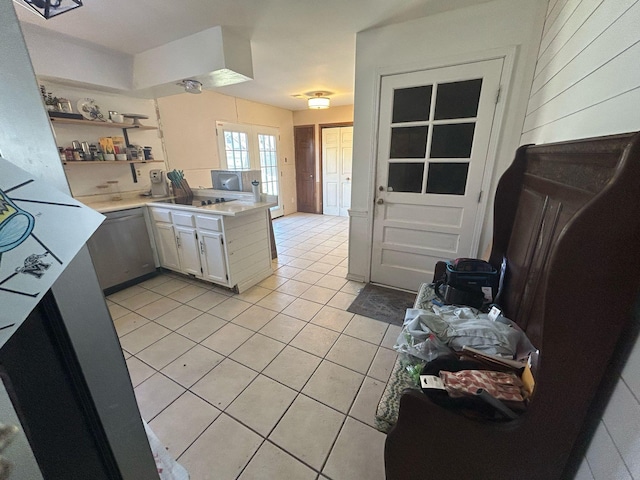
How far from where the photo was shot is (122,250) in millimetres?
2789

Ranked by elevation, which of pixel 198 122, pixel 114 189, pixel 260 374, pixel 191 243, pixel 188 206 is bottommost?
pixel 260 374

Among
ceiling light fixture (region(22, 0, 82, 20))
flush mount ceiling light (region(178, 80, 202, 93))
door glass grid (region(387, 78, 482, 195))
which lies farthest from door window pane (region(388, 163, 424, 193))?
ceiling light fixture (region(22, 0, 82, 20))

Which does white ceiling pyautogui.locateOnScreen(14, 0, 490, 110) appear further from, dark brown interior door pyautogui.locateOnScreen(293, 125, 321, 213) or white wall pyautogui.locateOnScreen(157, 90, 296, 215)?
dark brown interior door pyautogui.locateOnScreen(293, 125, 321, 213)

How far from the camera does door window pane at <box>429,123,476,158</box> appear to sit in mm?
2141

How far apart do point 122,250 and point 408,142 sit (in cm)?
310

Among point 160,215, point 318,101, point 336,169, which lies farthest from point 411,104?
point 336,169

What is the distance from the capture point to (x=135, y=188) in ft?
11.2

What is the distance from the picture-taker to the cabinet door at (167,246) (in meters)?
2.90

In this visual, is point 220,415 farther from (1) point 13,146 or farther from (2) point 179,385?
(1) point 13,146

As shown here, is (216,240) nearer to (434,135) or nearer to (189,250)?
(189,250)

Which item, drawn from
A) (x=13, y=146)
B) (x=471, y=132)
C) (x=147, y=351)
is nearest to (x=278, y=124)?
(x=471, y=132)

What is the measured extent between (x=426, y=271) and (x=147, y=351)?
8.03ft

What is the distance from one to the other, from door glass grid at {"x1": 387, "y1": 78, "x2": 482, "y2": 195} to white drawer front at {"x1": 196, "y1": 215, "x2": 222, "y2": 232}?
5.61 ft

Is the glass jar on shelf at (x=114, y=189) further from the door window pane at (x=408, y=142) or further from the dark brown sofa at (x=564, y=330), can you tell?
the dark brown sofa at (x=564, y=330)
